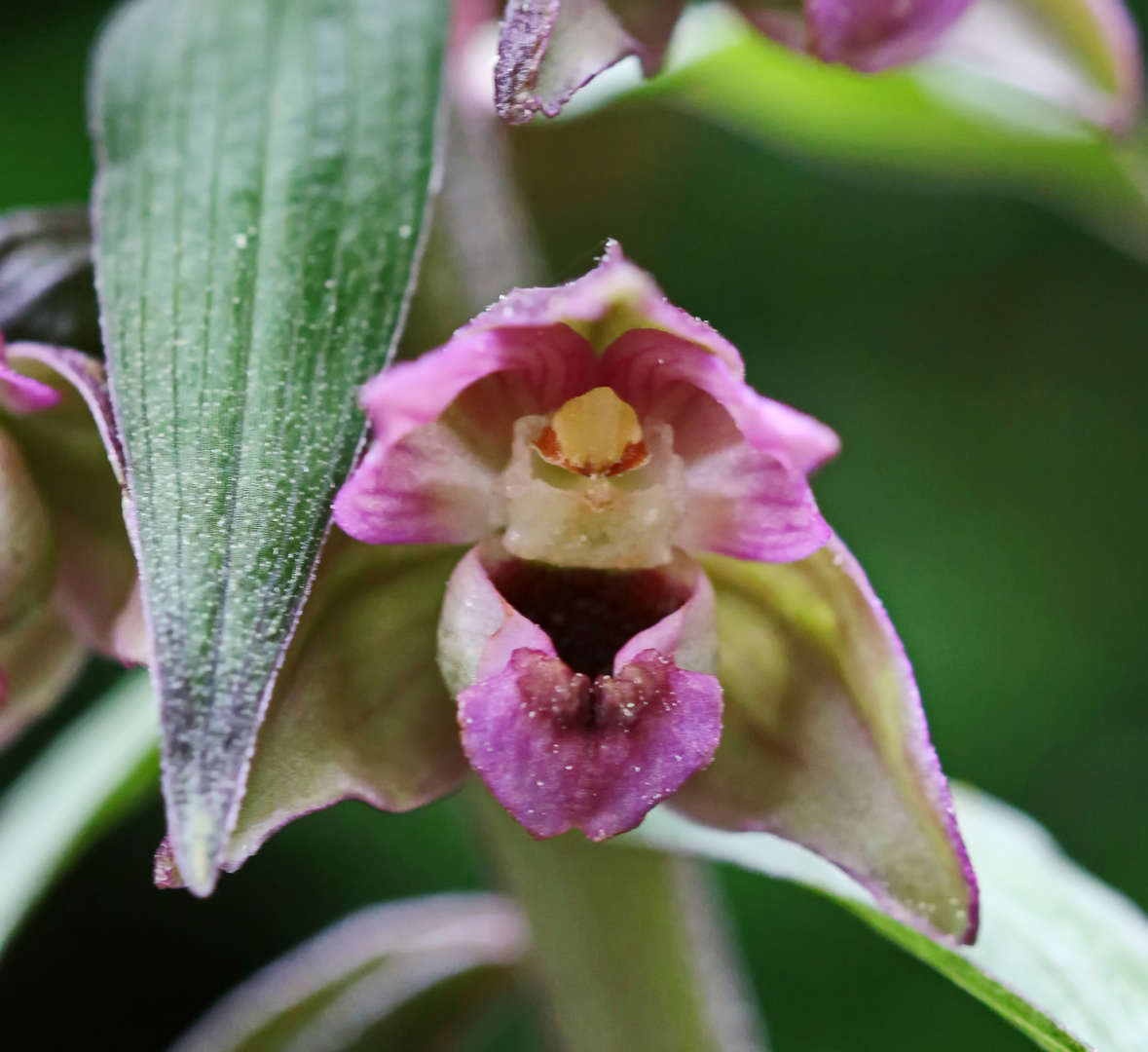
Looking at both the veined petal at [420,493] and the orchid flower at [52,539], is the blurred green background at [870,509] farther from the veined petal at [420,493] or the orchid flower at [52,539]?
the veined petal at [420,493]

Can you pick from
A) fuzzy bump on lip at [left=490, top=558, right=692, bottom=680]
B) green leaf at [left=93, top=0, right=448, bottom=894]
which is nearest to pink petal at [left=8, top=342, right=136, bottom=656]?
green leaf at [left=93, top=0, right=448, bottom=894]

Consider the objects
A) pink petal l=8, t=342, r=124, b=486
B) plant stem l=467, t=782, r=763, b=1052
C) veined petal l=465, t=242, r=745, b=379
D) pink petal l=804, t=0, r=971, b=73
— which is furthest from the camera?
plant stem l=467, t=782, r=763, b=1052

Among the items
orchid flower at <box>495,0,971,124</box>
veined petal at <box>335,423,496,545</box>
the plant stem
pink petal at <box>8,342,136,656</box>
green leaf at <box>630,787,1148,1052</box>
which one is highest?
orchid flower at <box>495,0,971,124</box>

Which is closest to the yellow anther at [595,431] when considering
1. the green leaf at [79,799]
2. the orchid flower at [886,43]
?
the orchid flower at [886,43]

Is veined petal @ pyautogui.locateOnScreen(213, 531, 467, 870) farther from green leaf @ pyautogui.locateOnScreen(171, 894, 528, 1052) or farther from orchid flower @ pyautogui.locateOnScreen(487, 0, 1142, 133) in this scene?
green leaf @ pyautogui.locateOnScreen(171, 894, 528, 1052)

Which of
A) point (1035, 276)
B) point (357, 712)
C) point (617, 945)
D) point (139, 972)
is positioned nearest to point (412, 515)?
point (357, 712)

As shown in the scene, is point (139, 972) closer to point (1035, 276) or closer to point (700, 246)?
point (700, 246)

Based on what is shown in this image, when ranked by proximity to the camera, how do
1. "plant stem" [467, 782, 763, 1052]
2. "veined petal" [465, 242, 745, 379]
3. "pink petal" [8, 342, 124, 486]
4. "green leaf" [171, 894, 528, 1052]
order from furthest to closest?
"green leaf" [171, 894, 528, 1052], "plant stem" [467, 782, 763, 1052], "pink petal" [8, 342, 124, 486], "veined petal" [465, 242, 745, 379]
